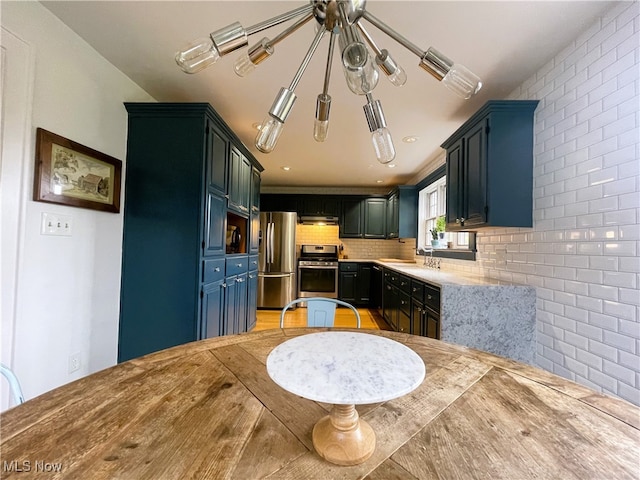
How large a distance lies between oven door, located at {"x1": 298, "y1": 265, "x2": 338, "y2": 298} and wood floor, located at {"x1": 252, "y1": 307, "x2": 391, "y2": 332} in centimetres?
34

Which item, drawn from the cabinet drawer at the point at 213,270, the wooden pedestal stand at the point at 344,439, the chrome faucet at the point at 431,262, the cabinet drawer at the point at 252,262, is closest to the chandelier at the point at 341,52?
the wooden pedestal stand at the point at 344,439

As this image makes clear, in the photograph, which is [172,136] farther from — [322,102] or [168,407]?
[168,407]

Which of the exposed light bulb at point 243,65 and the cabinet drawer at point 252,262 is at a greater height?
the exposed light bulb at point 243,65

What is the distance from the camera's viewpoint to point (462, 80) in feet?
2.64

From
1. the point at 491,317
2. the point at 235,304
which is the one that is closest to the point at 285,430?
the point at 491,317

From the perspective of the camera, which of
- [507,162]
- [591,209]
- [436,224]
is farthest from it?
[436,224]

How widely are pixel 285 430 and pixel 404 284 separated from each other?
2.66 metres

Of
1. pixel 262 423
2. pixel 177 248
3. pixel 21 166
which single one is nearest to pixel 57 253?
pixel 21 166

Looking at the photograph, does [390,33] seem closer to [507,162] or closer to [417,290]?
[507,162]

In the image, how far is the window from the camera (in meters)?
3.05

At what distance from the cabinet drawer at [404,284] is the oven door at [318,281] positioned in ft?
6.06

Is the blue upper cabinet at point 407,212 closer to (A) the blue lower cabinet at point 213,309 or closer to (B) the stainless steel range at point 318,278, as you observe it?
(B) the stainless steel range at point 318,278

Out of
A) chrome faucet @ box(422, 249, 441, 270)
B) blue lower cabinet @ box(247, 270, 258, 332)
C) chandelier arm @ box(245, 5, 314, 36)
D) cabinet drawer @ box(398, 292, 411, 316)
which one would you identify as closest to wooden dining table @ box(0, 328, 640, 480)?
chandelier arm @ box(245, 5, 314, 36)

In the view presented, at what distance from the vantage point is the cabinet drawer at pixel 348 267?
5023 millimetres
